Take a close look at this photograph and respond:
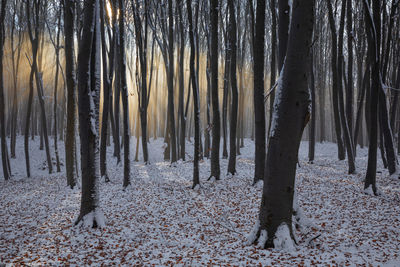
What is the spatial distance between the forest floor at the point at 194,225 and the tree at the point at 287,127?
567 mm

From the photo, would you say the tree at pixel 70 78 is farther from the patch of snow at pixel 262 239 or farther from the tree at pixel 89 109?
the patch of snow at pixel 262 239

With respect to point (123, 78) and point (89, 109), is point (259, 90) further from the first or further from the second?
point (89, 109)

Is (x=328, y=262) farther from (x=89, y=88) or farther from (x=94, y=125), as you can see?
(x=89, y=88)

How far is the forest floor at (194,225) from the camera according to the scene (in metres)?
4.55

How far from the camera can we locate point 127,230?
6062 millimetres

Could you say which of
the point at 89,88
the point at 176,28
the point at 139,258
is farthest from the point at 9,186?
the point at 176,28

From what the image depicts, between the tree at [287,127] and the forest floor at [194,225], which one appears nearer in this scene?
the tree at [287,127]

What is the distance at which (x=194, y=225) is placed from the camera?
21.1ft

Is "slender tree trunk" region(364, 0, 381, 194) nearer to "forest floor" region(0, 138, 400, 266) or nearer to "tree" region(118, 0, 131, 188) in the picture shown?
"forest floor" region(0, 138, 400, 266)

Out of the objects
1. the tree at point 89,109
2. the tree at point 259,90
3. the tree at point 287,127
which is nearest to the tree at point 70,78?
the tree at point 89,109

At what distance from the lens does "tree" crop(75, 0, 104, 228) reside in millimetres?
Answer: 6121

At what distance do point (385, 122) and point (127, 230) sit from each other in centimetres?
938

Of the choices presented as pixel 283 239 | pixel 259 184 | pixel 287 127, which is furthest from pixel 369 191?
pixel 287 127

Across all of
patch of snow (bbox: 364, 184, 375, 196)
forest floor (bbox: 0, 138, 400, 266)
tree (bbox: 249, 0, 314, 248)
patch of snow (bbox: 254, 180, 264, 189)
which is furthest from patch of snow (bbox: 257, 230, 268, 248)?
patch of snow (bbox: 364, 184, 375, 196)
